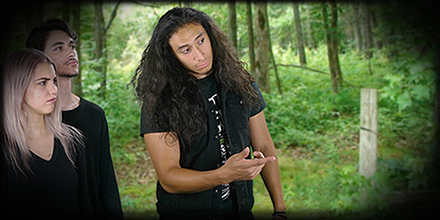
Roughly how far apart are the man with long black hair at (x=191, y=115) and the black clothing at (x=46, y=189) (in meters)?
0.41

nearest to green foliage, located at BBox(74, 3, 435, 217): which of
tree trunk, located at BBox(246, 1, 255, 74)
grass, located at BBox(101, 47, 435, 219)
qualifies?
grass, located at BBox(101, 47, 435, 219)

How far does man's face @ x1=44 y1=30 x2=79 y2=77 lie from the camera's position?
1862 millimetres

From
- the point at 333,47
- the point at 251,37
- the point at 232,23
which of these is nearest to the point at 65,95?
the point at 251,37

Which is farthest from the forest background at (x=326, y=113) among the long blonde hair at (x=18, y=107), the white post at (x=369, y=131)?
the long blonde hair at (x=18, y=107)

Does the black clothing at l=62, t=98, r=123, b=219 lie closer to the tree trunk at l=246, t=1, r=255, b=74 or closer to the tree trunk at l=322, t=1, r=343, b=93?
the tree trunk at l=246, t=1, r=255, b=74

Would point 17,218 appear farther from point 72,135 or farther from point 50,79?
point 50,79

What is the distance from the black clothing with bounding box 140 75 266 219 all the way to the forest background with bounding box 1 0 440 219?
0.44 metres

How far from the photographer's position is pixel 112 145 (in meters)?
7.33

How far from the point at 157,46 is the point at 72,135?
632 mm

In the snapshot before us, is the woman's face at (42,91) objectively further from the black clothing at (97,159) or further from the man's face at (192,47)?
the man's face at (192,47)

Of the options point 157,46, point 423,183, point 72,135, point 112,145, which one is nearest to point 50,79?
point 72,135

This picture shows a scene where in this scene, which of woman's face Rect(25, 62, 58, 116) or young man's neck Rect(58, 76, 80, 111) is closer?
woman's face Rect(25, 62, 58, 116)

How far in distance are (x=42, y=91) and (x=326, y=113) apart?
7.56 metres

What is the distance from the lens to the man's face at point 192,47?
70.8 inches
